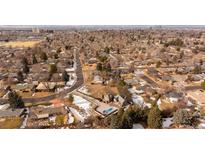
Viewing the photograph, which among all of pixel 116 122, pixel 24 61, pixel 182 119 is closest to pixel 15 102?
pixel 116 122

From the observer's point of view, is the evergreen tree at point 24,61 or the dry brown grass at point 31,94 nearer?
the dry brown grass at point 31,94

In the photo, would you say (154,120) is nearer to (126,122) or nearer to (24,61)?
(126,122)

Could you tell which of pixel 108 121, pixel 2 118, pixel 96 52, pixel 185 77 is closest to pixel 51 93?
pixel 2 118

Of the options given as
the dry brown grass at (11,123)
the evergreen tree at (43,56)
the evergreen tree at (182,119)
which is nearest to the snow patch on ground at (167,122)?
the evergreen tree at (182,119)

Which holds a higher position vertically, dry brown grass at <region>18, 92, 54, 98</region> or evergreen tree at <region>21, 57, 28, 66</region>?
evergreen tree at <region>21, 57, 28, 66</region>

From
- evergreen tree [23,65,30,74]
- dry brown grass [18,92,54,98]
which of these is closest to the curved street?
dry brown grass [18,92,54,98]

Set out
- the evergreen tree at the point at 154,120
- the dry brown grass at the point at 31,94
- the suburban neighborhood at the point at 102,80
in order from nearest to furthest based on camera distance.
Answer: the evergreen tree at the point at 154,120
the suburban neighborhood at the point at 102,80
the dry brown grass at the point at 31,94

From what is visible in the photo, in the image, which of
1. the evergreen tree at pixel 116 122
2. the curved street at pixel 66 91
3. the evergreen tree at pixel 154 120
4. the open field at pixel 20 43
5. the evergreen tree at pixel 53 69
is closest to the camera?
the evergreen tree at pixel 116 122

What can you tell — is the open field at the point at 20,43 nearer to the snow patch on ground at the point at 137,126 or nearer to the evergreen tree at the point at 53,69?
the evergreen tree at the point at 53,69

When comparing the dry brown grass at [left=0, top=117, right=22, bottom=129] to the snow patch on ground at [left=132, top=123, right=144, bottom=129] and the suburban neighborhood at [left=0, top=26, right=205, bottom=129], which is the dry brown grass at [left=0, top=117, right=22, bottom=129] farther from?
the snow patch on ground at [left=132, top=123, right=144, bottom=129]

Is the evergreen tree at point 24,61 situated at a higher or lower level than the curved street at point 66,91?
higher

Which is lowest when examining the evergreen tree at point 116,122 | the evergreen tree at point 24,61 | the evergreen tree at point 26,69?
the evergreen tree at point 116,122

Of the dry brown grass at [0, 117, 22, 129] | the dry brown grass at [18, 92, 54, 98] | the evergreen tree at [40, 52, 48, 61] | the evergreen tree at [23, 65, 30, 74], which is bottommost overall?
the dry brown grass at [0, 117, 22, 129]
